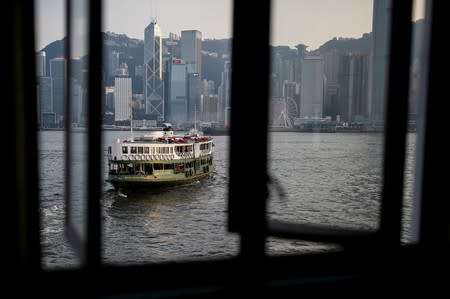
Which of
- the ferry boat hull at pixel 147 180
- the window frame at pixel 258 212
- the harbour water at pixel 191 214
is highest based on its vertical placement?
the window frame at pixel 258 212

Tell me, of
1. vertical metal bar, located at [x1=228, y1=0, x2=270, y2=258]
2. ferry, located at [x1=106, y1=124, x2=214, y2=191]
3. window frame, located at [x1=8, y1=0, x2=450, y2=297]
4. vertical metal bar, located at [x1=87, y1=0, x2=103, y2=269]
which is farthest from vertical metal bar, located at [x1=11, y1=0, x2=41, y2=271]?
ferry, located at [x1=106, y1=124, x2=214, y2=191]

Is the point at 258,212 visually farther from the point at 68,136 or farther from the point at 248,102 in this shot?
the point at 68,136

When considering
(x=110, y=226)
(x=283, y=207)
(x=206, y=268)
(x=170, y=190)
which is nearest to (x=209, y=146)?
(x=170, y=190)

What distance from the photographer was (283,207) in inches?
547

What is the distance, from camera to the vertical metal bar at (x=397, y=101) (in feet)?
3.62

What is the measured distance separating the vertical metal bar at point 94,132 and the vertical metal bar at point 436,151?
33.0 inches

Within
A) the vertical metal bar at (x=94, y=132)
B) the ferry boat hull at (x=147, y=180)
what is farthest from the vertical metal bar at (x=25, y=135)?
the ferry boat hull at (x=147, y=180)

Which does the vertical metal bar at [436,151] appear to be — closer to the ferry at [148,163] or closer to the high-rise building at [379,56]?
the high-rise building at [379,56]

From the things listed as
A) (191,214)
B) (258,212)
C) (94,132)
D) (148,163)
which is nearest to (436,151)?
(258,212)

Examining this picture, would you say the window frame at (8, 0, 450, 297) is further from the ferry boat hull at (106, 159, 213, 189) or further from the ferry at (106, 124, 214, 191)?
the ferry boat hull at (106, 159, 213, 189)

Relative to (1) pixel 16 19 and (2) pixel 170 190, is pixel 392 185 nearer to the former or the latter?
(1) pixel 16 19

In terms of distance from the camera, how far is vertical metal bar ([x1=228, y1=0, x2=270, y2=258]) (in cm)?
98

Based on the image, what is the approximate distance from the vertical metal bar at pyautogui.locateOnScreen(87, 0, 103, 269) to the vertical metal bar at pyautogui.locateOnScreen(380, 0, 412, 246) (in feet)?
2.26

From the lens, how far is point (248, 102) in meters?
0.98
